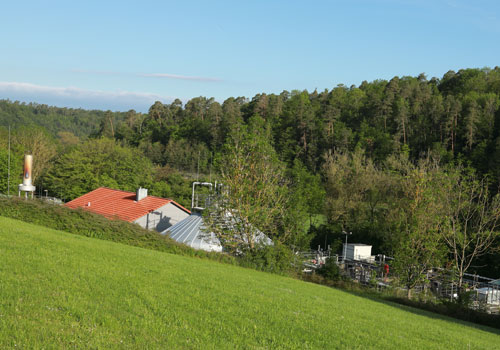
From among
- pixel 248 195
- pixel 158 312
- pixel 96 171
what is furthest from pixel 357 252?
pixel 96 171

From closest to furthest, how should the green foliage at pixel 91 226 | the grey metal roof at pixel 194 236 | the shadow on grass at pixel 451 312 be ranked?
the shadow on grass at pixel 451 312, the green foliage at pixel 91 226, the grey metal roof at pixel 194 236

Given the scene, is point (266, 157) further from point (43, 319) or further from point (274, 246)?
point (43, 319)

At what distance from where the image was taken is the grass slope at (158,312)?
6055 millimetres

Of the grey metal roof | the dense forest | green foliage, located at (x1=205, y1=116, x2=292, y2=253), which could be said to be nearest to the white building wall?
the dense forest

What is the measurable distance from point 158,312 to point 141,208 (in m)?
31.1

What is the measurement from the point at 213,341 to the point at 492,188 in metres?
57.2

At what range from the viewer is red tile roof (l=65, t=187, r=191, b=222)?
36719 mm

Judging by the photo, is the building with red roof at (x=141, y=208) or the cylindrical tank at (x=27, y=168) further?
the building with red roof at (x=141, y=208)

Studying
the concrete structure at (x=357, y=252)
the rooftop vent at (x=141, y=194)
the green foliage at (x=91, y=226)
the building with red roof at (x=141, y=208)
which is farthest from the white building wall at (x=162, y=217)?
the concrete structure at (x=357, y=252)

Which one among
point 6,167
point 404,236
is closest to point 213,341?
point 404,236

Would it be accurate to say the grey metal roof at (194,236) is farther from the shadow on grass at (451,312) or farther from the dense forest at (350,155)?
the shadow on grass at (451,312)

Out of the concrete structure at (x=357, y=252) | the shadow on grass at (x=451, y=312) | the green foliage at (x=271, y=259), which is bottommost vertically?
the concrete structure at (x=357, y=252)

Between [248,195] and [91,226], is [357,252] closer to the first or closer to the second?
[248,195]

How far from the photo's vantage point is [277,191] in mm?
24984
